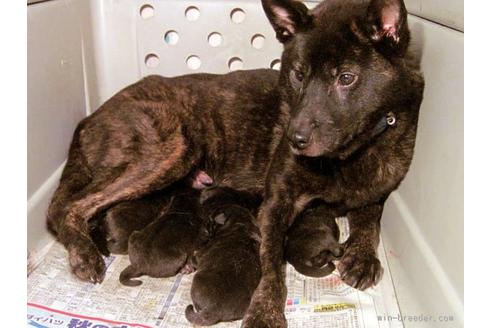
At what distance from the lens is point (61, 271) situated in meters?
2.27

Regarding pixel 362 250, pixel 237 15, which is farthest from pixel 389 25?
pixel 237 15

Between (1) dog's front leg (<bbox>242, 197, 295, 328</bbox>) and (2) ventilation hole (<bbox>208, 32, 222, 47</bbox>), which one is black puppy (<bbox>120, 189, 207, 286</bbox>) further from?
(2) ventilation hole (<bbox>208, 32, 222, 47</bbox>)

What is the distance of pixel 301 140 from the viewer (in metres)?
1.87

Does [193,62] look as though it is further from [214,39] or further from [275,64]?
[275,64]

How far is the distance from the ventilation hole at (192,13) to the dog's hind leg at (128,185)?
822 millimetres

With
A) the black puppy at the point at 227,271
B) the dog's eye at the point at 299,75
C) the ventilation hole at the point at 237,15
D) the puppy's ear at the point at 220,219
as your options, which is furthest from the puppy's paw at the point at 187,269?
the ventilation hole at the point at 237,15

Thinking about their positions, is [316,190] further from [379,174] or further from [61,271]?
[61,271]

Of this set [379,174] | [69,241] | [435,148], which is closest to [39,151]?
[69,241]

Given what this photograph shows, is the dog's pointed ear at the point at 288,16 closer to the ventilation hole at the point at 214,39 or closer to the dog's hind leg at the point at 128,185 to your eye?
the dog's hind leg at the point at 128,185

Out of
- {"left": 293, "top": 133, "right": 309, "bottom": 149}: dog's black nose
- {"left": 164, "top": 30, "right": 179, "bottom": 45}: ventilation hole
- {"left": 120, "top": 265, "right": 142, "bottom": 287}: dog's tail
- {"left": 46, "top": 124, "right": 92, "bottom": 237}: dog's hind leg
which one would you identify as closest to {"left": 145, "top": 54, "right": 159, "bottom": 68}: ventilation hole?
{"left": 164, "top": 30, "right": 179, "bottom": 45}: ventilation hole

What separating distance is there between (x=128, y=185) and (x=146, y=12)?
113cm

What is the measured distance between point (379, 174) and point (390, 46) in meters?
0.56

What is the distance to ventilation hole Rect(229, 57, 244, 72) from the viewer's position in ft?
10.1

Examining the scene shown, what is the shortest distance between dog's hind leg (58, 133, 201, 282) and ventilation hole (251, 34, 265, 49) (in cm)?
81
